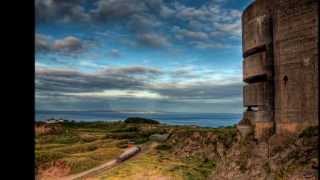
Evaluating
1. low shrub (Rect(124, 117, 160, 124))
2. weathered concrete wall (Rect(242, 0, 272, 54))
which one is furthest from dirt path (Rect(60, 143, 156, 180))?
low shrub (Rect(124, 117, 160, 124))

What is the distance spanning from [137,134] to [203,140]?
45.1 feet

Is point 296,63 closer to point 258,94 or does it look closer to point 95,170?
point 258,94

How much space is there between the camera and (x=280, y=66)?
1002 centimetres

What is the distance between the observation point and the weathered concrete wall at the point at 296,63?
8.88 meters

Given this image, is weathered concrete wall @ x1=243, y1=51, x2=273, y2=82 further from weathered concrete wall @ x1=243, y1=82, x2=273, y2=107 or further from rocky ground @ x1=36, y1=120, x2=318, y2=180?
rocky ground @ x1=36, y1=120, x2=318, y2=180

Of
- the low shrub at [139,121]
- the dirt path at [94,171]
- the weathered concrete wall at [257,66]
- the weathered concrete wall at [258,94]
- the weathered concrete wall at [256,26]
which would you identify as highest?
the weathered concrete wall at [256,26]

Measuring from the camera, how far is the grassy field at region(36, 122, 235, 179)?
789 inches

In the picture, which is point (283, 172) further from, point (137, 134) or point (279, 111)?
point (137, 134)

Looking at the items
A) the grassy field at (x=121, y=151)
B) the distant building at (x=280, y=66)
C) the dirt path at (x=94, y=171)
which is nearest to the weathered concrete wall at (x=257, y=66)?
the distant building at (x=280, y=66)

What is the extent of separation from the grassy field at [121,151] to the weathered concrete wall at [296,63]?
621 cm

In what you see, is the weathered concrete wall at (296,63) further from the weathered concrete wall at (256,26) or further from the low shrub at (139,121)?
the low shrub at (139,121)

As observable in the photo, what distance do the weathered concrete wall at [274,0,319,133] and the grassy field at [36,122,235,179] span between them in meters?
6.21

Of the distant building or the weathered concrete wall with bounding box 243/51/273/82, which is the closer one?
the distant building
